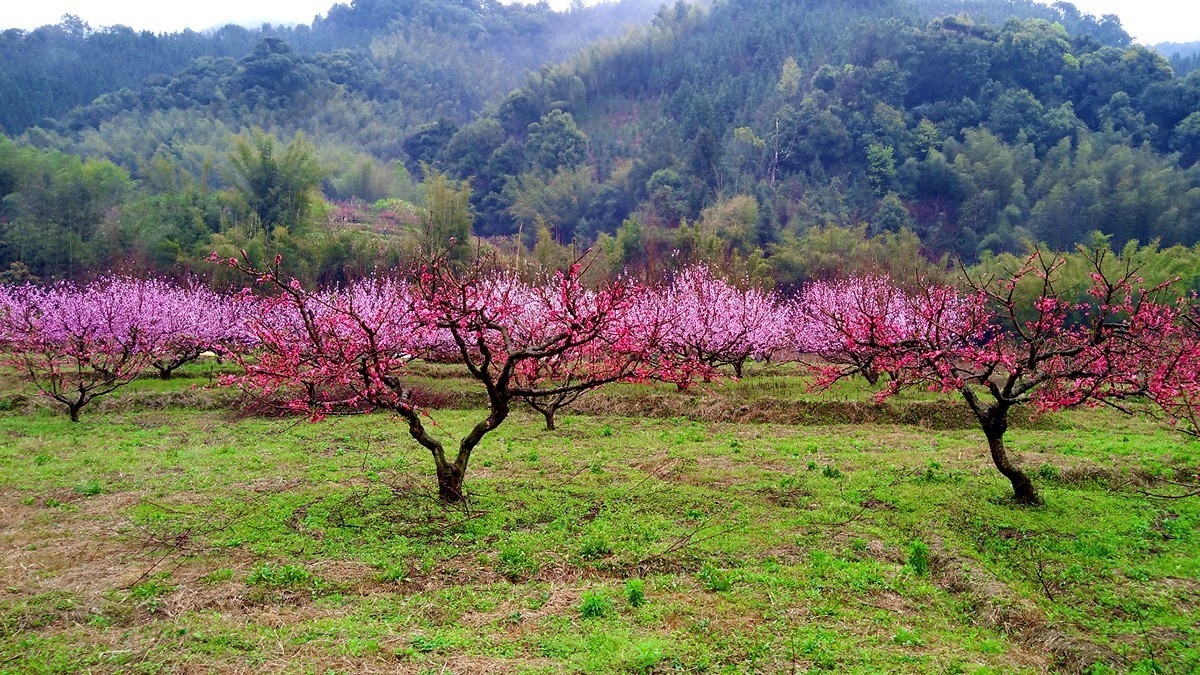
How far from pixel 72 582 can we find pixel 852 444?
41.3ft

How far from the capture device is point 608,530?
8.46m

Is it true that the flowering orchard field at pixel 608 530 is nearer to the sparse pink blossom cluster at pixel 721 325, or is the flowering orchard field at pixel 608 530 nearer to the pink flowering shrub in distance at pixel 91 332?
the pink flowering shrub in distance at pixel 91 332

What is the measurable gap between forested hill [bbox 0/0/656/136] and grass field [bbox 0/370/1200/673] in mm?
98682

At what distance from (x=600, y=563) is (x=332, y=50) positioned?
15190 centimetres

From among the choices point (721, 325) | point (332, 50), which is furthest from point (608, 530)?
point (332, 50)

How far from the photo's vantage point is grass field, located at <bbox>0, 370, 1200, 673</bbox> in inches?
226

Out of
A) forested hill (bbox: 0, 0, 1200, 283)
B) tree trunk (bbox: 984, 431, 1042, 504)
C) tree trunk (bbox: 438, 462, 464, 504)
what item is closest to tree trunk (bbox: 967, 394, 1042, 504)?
tree trunk (bbox: 984, 431, 1042, 504)

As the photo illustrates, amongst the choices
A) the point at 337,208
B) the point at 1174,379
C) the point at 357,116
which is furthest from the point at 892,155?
the point at 357,116

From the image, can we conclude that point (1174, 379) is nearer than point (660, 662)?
No

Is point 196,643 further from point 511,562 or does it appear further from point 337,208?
point 337,208

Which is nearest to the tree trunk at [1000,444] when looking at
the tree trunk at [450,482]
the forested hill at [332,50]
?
the tree trunk at [450,482]

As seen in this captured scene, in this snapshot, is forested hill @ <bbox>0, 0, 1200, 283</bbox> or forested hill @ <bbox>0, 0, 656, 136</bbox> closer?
forested hill @ <bbox>0, 0, 1200, 283</bbox>

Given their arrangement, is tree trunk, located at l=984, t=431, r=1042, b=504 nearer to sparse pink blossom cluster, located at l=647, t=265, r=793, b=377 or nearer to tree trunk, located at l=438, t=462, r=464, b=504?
tree trunk, located at l=438, t=462, r=464, b=504

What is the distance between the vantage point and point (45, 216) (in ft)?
135
